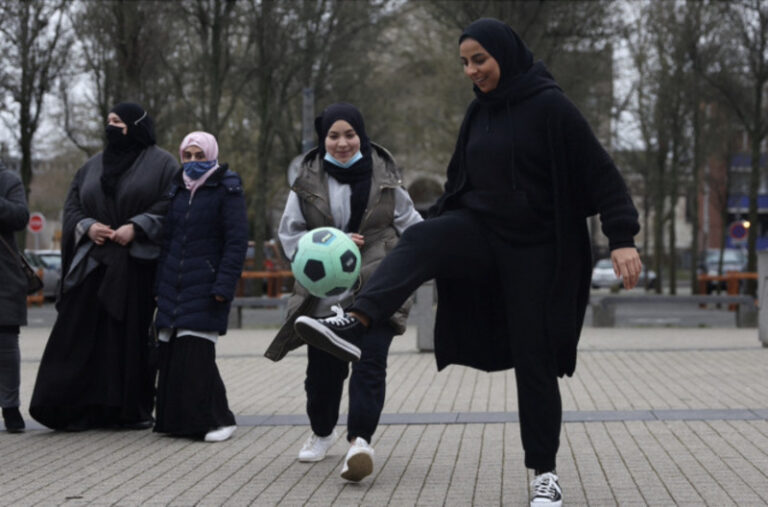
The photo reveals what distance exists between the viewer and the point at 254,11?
25.6 meters

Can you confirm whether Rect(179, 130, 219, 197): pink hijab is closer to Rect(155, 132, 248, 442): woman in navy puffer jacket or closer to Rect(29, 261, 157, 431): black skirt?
Rect(155, 132, 248, 442): woman in navy puffer jacket

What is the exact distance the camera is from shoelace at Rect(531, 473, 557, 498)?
17.2 feet

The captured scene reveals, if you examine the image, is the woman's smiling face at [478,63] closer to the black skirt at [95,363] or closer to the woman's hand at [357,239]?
the woman's hand at [357,239]

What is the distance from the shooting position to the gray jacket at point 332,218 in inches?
256

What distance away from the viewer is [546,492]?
17.2 ft

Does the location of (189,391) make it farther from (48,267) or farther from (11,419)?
(48,267)

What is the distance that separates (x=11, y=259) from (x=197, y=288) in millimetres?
1381

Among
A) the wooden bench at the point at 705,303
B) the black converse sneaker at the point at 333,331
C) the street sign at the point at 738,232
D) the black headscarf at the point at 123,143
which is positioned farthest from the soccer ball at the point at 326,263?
the street sign at the point at 738,232

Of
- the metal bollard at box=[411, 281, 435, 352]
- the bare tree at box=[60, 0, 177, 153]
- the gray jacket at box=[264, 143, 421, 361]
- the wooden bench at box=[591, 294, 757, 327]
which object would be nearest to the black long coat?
the gray jacket at box=[264, 143, 421, 361]

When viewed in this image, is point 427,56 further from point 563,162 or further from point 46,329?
point 563,162

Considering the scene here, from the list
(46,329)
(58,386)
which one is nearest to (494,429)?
(58,386)

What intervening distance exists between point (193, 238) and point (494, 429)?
2085 millimetres

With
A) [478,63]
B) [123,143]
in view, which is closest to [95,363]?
[123,143]

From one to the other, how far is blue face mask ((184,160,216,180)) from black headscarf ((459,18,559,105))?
8.88 ft
